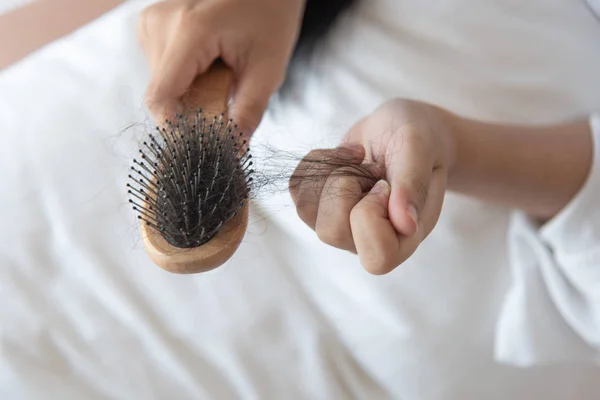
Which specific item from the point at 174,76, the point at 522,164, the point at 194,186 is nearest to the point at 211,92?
the point at 174,76

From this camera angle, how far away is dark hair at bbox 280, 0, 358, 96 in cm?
59

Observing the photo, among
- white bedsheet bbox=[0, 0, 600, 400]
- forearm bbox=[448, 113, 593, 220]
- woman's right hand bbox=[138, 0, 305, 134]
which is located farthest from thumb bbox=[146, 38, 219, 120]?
forearm bbox=[448, 113, 593, 220]

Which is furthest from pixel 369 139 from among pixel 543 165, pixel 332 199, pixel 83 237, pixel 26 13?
pixel 26 13

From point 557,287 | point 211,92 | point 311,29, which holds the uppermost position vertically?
point 311,29

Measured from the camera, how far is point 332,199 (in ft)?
1.14

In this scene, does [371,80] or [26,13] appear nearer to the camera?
[371,80]

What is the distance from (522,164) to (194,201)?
291mm

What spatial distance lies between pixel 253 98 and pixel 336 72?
6.3 inches

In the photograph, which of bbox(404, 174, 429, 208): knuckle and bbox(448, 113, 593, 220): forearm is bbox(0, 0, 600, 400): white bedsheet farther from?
bbox(404, 174, 429, 208): knuckle

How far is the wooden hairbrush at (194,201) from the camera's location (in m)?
0.32

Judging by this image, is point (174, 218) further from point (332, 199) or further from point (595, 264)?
point (595, 264)

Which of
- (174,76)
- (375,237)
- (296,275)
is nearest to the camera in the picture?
(375,237)

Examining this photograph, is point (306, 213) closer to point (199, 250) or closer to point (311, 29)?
point (199, 250)

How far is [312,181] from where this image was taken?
14.6 inches
